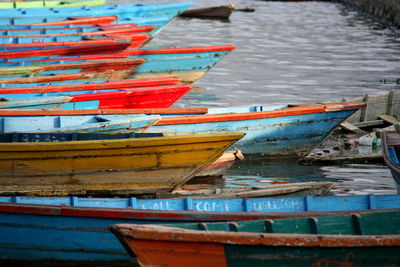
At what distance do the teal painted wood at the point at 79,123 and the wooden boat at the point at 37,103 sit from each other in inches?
32.6

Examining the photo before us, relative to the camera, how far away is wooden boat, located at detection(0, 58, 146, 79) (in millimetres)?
14859

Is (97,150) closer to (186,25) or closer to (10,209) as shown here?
(10,209)

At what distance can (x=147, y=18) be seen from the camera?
2141 cm

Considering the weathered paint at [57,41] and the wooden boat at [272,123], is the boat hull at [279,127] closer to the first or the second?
Result: the wooden boat at [272,123]

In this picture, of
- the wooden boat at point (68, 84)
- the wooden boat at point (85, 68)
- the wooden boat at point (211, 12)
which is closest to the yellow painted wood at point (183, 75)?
the wooden boat at point (85, 68)

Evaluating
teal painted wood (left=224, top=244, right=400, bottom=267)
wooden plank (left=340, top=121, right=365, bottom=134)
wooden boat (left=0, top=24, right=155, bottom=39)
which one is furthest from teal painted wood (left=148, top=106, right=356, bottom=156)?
wooden boat (left=0, top=24, right=155, bottom=39)

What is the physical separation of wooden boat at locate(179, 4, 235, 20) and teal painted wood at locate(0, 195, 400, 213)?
973 inches

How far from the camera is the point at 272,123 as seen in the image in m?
12.3

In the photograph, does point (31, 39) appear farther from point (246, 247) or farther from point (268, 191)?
point (246, 247)

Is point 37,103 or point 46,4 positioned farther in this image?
point 46,4

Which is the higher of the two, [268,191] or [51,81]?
[51,81]

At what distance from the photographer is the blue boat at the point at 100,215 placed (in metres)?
7.60

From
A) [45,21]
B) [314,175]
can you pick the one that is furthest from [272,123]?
[45,21]

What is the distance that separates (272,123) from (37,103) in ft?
11.9
